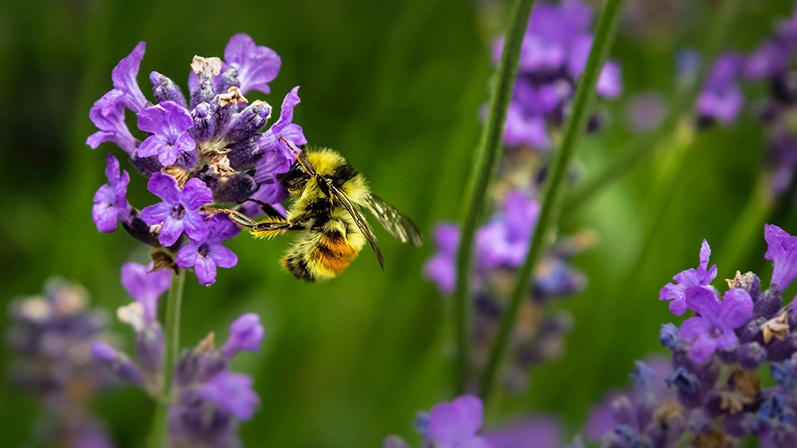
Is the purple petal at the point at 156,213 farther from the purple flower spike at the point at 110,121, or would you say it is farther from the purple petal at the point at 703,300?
the purple petal at the point at 703,300

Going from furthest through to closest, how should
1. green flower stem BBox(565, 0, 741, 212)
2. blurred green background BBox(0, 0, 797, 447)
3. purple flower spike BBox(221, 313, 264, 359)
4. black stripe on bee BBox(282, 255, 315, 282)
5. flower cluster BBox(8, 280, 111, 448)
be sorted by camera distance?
blurred green background BBox(0, 0, 797, 447), flower cluster BBox(8, 280, 111, 448), green flower stem BBox(565, 0, 741, 212), black stripe on bee BBox(282, 255, 315, 282), purple flower spike BBox(221, 313, 264, 359)

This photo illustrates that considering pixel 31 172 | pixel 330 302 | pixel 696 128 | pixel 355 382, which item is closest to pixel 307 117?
pixel 330 302

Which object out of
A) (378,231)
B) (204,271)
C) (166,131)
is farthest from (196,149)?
(378,231)

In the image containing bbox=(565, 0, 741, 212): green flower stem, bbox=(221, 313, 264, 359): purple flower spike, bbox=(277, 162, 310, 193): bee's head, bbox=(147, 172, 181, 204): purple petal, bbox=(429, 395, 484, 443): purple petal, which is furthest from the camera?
bbox=(565, 0, 741, 212): green flower stem

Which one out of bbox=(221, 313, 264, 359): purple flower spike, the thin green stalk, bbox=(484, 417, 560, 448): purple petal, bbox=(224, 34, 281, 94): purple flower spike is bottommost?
bbox=(221, 313, 264, 359): purple flower spike

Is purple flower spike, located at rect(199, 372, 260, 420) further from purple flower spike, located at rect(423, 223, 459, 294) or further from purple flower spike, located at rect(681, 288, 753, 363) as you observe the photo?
purple flower spike, located at rect(681, 288, 753, 363)

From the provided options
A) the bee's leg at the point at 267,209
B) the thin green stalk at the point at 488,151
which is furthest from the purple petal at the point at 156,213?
the thin green stalk at the point at 488,151

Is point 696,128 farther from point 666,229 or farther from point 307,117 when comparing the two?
point 307,117

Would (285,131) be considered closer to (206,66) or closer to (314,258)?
(206,66)

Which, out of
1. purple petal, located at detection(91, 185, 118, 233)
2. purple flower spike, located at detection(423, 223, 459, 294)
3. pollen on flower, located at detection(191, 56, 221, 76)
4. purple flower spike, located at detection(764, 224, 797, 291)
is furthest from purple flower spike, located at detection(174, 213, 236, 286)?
purple flower spike, located at detection(423, 223, 459, 294)
